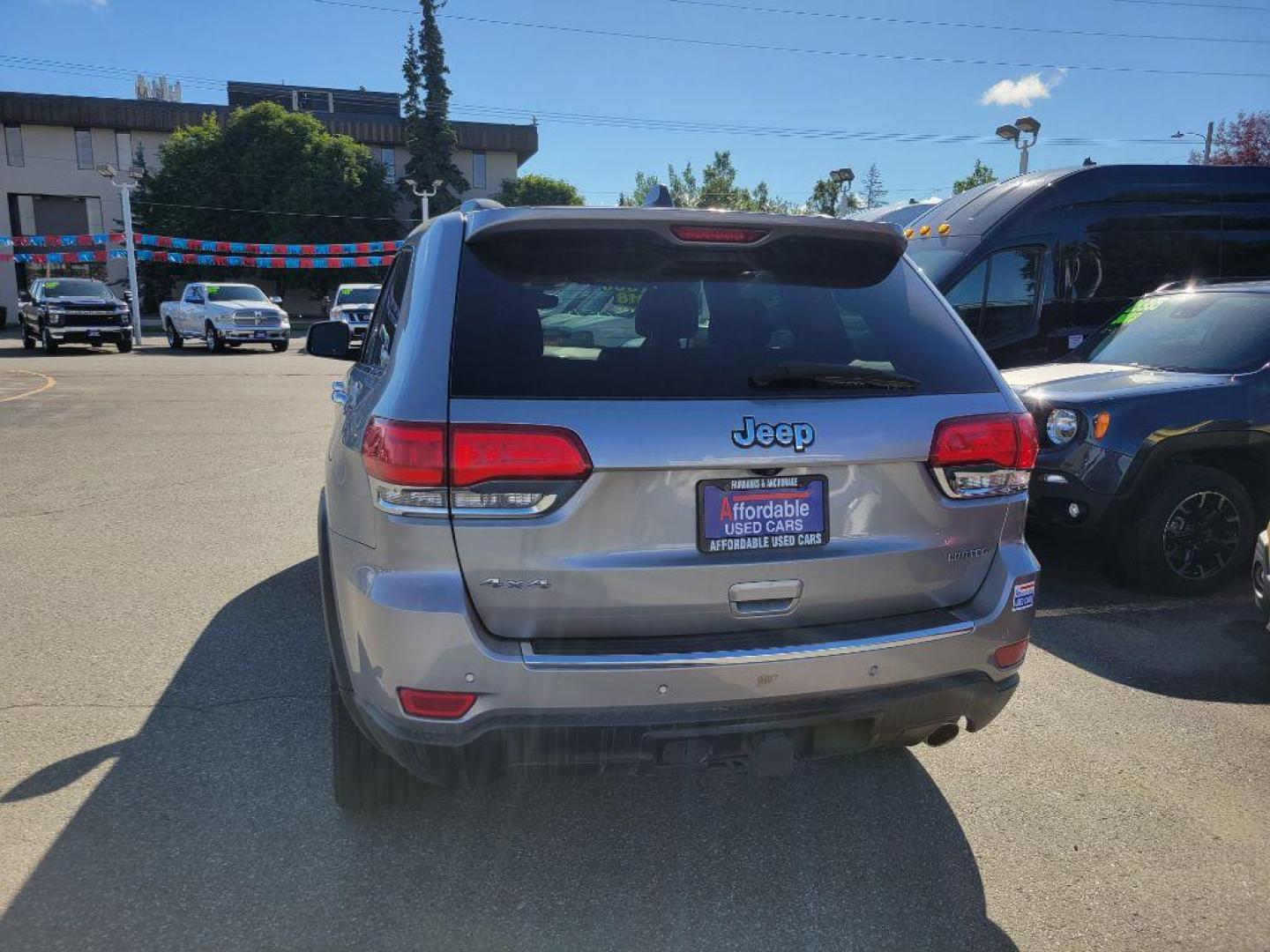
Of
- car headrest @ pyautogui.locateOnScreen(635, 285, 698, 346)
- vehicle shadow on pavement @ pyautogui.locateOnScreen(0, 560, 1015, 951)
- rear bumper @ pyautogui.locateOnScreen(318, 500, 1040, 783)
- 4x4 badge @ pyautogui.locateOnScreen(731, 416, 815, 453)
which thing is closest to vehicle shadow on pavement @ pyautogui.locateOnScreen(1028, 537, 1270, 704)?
vehicle shadow on pavement @ pyautogui.locateOnScreen(0, 560, 1015, 951)

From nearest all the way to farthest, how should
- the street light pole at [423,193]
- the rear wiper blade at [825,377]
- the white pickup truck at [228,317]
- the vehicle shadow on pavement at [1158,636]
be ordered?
the rear wiper blade at [825,377] → the vehicle shadow on pavement at [1158,636] → the white pickup truck at [228,317] → the street light pole at [423,193]

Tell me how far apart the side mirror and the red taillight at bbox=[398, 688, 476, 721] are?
107 inches

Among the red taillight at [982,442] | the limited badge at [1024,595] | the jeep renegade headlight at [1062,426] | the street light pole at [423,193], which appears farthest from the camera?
the street light pole at [423,193]

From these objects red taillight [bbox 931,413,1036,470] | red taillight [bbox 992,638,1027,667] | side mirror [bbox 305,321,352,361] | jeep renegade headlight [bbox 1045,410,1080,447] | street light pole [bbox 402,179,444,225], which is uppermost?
street light pole [bbox 402,179,444,225]

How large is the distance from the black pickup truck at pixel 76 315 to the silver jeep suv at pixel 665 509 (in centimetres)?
2576

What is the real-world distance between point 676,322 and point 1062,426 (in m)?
3.50

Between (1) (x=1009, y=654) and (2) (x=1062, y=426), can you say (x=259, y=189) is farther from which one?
(1) (x=1009, y=654)

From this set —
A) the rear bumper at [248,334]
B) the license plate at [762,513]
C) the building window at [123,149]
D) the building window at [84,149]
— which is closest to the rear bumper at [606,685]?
the license plate at [762,513]

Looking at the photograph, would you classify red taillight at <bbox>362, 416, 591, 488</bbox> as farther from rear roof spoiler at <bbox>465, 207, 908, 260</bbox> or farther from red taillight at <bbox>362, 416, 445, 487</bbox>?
rear roof spoiler at <bbox>465, 207, 908, 260</bbox>

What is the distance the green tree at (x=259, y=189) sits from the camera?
47906mm

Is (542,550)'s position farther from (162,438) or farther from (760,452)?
(162,438)

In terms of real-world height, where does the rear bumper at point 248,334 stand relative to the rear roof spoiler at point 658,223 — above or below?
below

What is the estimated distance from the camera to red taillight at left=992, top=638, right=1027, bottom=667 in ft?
8.72

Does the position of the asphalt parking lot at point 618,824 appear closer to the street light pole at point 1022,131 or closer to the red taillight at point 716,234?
the red taillight at point 716,234
